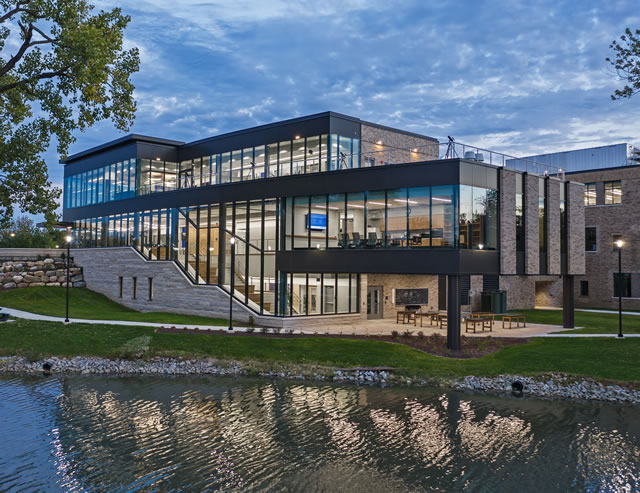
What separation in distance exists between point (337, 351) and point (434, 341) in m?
4.87

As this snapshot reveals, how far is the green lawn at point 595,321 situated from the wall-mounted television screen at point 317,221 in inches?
570

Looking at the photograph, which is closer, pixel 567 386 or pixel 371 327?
pixel 567 386

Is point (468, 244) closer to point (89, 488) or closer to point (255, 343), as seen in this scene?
point (255, 343)

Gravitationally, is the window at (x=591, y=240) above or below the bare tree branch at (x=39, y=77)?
below

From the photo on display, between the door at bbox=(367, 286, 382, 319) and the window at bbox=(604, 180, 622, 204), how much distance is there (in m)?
25.1

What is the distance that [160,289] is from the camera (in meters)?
38.1

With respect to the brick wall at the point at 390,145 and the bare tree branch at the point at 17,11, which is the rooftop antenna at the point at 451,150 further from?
the bare tree branch at the point at 17,11

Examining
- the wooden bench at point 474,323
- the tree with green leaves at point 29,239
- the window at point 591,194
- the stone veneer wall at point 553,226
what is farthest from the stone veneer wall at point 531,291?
the tree with green leaves at point 29,239

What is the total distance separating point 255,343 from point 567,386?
44.6 feet

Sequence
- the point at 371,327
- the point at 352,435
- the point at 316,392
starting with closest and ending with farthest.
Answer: the point at 352,435, the point at 316,392, the point at 371,327

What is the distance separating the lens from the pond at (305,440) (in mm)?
12672

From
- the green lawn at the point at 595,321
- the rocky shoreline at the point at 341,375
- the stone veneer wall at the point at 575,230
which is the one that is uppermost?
the stone veneer wall at the point at 575,230

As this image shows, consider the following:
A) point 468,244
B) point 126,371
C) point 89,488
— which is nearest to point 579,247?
point 468,244

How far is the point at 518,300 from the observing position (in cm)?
4500
